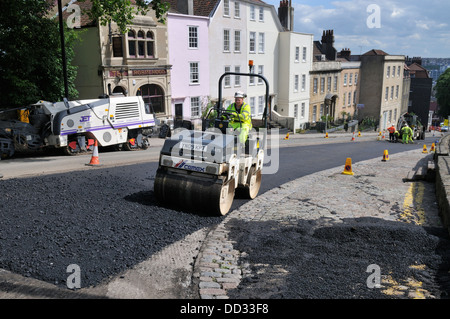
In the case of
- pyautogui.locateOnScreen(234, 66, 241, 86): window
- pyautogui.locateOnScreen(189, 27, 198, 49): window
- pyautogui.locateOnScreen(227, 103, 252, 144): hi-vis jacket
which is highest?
pyautogui.locateOnScreen(189, 27, 198, 49): window

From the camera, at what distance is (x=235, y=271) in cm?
595

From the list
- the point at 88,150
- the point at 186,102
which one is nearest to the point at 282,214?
the point at 88,150

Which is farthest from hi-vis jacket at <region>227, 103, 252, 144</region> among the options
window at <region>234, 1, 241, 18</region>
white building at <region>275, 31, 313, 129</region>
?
white building at <region>275, 31, 313, 129</region>

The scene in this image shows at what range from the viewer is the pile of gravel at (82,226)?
5.68m

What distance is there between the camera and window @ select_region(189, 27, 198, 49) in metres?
30.4

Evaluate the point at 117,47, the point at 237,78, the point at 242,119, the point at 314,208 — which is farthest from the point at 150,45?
the point at 314,208

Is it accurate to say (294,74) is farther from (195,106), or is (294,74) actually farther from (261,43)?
(195,106)

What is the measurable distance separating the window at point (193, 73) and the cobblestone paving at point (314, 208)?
766 inches

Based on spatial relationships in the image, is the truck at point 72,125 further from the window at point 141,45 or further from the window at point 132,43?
the window at point 141,45

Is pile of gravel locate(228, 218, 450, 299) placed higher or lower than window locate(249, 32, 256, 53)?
lower

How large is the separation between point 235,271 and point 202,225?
197 cm

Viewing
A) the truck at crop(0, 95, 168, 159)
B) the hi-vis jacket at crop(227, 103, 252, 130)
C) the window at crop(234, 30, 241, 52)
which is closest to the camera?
the hi-vis jacket at crop(227, 103, 252, 130)

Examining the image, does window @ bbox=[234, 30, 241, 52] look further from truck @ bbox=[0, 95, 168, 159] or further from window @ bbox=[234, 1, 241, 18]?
truck @ bbox=[0, 95, 168, 159]

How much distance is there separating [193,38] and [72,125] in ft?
57.0
